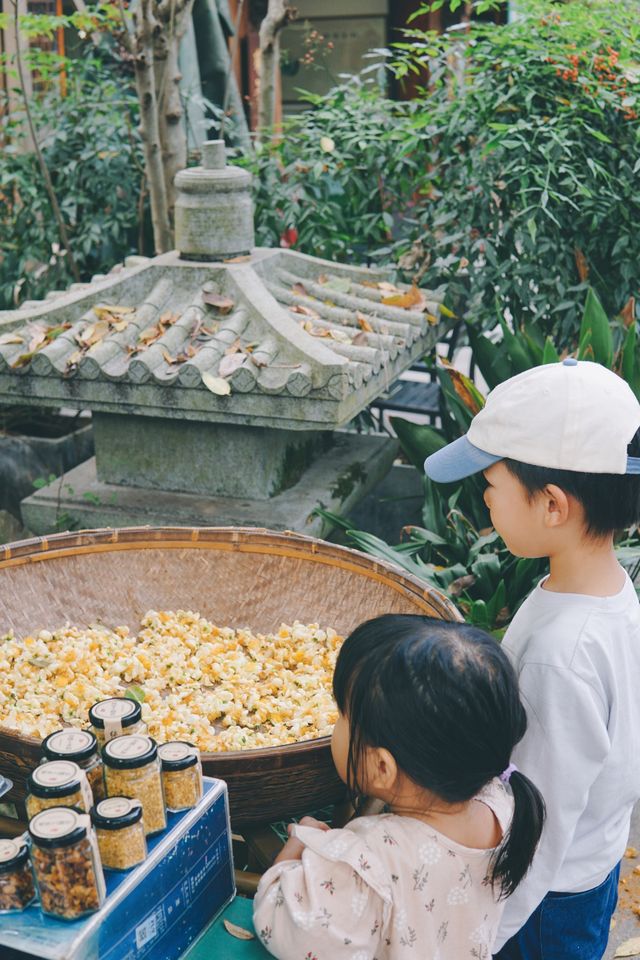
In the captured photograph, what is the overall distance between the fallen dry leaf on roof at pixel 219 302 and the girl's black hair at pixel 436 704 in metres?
2.03

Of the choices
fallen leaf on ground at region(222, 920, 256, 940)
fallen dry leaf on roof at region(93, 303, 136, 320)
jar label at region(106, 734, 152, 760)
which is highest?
fallen dry leaf on roof at region(93, 303, 136, 320)

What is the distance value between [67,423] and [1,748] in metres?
3.50

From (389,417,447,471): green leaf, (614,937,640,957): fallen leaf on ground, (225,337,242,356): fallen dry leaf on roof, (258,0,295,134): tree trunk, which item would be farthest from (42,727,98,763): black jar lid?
(258,0,295,134): tree trunk

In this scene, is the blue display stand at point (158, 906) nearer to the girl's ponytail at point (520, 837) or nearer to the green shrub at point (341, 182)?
the girl's ponytail at point (520, 837)

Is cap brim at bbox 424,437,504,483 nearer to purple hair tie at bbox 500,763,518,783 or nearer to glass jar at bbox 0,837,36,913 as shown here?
purple hair tie at bbox 500,763,518,783

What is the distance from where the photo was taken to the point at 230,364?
3045 mm

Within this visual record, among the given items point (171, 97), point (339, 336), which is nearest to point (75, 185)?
point (171, 97)

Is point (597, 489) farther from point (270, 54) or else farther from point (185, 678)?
point (270, 54)

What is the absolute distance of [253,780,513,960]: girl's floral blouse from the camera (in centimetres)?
141

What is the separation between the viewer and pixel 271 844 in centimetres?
179

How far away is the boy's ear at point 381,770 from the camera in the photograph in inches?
57.1

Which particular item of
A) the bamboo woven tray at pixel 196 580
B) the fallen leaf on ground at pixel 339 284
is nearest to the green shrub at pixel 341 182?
the fallen leaf on ground at pixel 339 284

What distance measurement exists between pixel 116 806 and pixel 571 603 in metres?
0.73

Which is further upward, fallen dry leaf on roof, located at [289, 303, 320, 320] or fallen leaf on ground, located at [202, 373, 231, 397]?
fallen dry leaf on roof, located at [289, 303, 320, 320]
